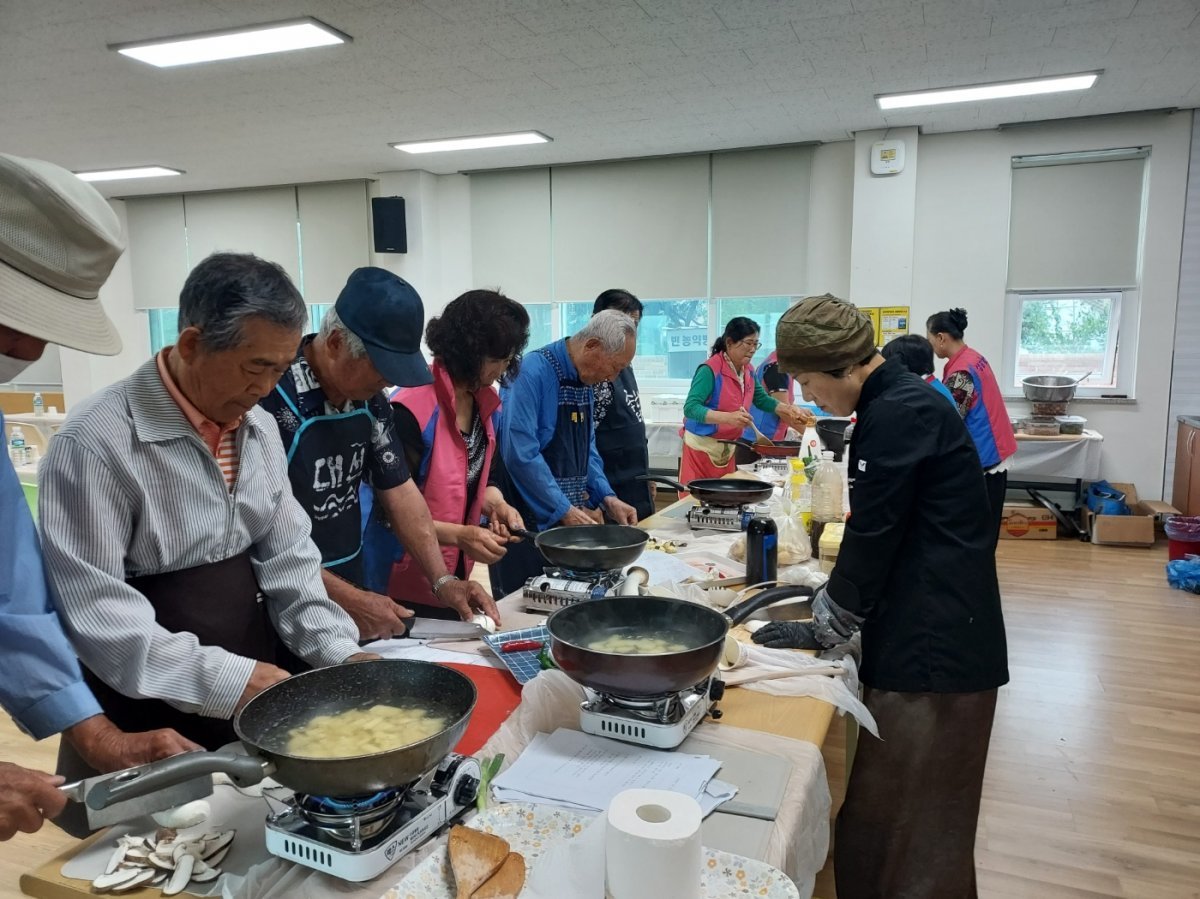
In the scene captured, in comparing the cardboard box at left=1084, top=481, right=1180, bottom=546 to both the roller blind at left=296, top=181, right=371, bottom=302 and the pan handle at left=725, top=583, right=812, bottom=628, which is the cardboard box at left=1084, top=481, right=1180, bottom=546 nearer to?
the pan handle at left=725, top=583, right=812, bottom=628

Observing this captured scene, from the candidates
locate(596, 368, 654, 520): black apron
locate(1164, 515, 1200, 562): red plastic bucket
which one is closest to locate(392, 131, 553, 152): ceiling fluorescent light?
locate(596, 368, 654, 520): black apron

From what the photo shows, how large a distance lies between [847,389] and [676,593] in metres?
0.65

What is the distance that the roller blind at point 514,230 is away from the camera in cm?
770

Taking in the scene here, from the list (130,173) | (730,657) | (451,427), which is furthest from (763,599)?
(130,173)

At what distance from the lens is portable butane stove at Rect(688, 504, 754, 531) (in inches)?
117

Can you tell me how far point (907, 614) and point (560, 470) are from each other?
5.20 feet

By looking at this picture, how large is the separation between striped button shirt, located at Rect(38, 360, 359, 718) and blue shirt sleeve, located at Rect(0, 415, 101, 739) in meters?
0.03

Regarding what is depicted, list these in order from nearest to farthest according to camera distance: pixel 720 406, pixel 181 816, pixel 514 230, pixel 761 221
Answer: pixel 181 816, pixel 720 406, pixel 761 221, pixel 514 230

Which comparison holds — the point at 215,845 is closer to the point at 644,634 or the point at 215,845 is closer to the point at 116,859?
the point at 116,859

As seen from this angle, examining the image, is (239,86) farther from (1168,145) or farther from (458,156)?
(1168,145)

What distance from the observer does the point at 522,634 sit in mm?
1814

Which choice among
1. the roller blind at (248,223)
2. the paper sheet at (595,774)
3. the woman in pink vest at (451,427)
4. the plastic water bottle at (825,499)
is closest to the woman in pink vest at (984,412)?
the plastic water bottle at (825,499)

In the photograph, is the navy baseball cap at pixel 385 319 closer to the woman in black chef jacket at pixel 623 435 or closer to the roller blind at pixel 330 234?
the woman in black chef jacket at pixel 623 435

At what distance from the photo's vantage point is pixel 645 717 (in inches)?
52.7
